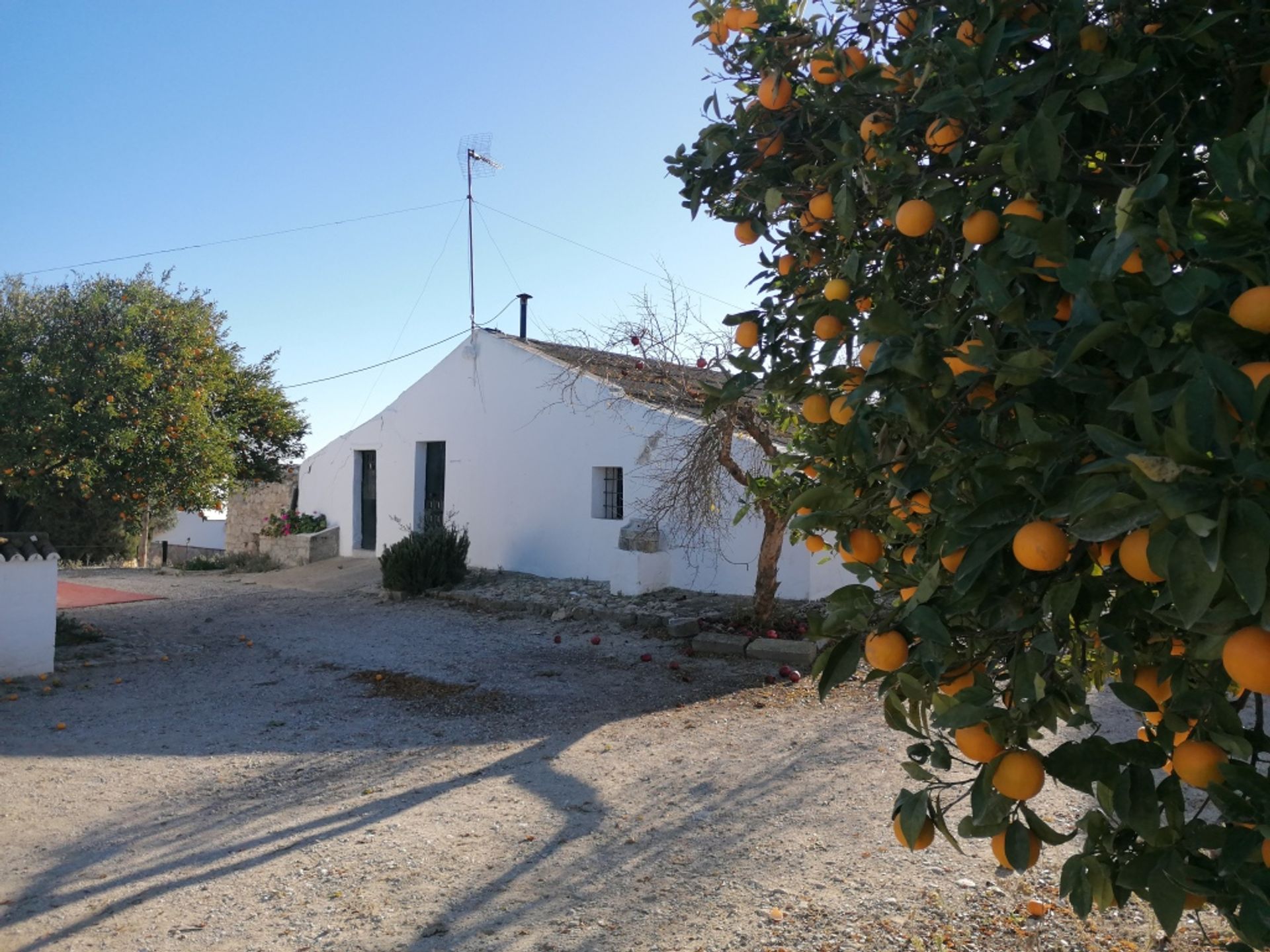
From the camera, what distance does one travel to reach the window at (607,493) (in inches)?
530

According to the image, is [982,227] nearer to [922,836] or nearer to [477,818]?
[922,836]

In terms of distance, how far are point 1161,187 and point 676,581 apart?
10.8 metres

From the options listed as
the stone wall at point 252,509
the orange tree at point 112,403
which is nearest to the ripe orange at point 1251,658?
the orange tree at point 112,403

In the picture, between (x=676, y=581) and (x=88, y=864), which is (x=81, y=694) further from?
(x=676, y=581)

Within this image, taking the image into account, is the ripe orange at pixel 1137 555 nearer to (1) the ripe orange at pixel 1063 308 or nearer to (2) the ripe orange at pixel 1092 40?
(1) the ripe orange at pixel 1063 308

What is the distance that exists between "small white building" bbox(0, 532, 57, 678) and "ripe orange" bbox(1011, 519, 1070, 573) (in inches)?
335

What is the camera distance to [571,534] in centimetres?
1372

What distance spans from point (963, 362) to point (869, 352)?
33 centimetres

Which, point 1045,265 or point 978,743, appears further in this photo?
point 1045,265

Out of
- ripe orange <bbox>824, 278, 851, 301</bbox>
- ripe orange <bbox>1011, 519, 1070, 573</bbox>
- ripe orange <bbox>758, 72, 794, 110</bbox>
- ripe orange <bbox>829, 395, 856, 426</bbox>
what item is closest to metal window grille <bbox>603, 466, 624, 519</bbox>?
ripe orange <bbox>758, 72, 794, 110</bbox>

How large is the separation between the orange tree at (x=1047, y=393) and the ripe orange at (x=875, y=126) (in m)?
0.01

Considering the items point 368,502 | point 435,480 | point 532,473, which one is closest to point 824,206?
point 532,473

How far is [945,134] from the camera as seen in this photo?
2.16m

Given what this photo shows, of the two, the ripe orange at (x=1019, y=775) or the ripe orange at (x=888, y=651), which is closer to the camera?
the ripe orange at (x=1019, y=775)
